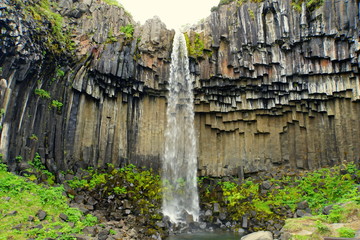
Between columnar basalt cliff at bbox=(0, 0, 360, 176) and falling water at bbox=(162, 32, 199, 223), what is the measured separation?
0.60 m

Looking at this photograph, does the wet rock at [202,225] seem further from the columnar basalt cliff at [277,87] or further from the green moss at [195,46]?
the green moss at [195,46]

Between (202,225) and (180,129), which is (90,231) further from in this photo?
(180,129)

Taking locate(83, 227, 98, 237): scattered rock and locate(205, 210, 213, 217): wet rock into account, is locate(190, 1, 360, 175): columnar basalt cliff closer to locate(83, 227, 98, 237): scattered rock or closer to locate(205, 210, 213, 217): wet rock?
locate(205, 210, 213, 217): wet rock

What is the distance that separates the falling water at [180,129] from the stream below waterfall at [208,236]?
4588 mm

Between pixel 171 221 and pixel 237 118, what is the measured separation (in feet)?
30.9

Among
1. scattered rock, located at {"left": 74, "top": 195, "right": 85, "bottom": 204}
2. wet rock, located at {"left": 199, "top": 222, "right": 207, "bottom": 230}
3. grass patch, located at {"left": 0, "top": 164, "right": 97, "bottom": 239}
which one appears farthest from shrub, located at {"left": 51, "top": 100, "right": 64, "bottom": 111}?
wet rock, located at {"left": 199, "top": 222, "right": 207, "bottom": 230}

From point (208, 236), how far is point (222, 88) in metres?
10.5

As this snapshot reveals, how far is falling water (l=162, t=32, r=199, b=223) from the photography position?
20.7 m

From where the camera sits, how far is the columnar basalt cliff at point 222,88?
60.3 feet

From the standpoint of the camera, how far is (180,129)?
21859 mm

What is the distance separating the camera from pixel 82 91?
60.7 ft

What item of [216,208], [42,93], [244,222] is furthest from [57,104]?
[244,222]

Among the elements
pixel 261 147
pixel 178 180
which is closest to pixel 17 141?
pixel 178 180

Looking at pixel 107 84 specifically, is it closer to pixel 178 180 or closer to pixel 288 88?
pixel 178 180
